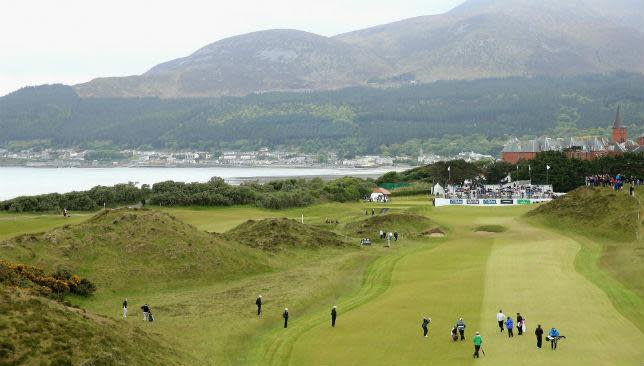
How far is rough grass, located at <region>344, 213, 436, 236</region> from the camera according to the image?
72.7 m

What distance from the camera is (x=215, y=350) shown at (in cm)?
3189

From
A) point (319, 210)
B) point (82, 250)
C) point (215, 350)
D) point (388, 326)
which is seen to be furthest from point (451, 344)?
point (319, 210)

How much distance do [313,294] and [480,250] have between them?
74.0ft

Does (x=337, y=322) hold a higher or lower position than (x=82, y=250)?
lower

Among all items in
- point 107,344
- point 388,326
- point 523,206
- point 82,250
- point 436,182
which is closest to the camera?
point 107,344

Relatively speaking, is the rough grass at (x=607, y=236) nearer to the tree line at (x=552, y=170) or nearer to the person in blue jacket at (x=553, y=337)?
the person in blue jacket at (x=553, y=337)

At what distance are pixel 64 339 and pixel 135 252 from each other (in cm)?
2195

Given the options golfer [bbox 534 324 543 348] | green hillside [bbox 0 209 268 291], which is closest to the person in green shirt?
golfer [bbox 534 324 543 348]

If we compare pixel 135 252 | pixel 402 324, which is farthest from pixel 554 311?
pixel 135 252

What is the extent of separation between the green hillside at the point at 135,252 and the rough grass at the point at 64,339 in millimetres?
14542

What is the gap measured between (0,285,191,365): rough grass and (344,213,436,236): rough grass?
146 feet

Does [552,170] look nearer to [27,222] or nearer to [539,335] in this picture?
[27,222]

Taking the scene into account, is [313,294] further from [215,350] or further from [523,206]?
[523,206]

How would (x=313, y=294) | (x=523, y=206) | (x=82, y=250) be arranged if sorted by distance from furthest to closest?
1. (x=523, y=206)
2. (x=82, y=250)
3. (x=313, y=294)
